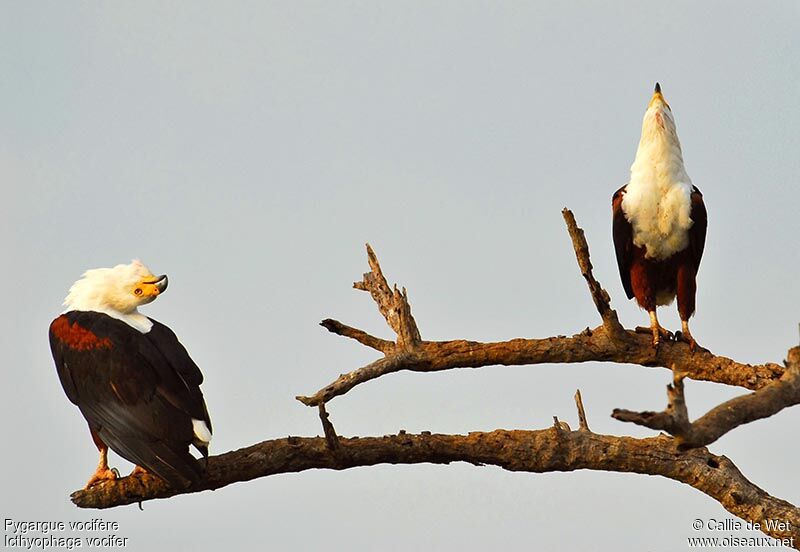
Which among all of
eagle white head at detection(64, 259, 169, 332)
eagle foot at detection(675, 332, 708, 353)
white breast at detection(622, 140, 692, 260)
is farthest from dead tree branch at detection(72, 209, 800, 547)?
white breast at detection(622, 140, 692, 260)

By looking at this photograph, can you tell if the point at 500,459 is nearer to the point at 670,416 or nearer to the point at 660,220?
the point at 670,416

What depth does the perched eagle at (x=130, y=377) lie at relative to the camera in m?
6.58

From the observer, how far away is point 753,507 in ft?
21.1

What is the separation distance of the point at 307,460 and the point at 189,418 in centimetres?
68

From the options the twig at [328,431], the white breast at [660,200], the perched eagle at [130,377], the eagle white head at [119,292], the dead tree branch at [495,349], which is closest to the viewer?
the twig at [328,431]

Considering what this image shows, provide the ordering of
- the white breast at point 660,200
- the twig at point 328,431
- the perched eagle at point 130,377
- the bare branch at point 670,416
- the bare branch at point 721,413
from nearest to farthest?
the bare branch at point 670,416 → the bare branch at point 721,413 → the twig at point 328,431 → the perched eagle at point 130,377 → the white breast at point 660,200

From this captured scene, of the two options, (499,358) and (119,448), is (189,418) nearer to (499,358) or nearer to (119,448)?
(119,448)

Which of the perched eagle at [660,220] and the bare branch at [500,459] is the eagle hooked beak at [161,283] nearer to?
the bare branch at [500,459]

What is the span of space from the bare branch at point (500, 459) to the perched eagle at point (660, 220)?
1580mm

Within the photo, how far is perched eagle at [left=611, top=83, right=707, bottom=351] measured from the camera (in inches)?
324

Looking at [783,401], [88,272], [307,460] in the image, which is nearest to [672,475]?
[783,401]

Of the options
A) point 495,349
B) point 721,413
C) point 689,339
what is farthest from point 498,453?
point 689,339

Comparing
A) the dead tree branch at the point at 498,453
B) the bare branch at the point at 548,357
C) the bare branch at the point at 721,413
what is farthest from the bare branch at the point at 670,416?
the bare branch at the point at 548,357

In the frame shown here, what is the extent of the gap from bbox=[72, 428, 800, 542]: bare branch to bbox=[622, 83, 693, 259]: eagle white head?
2022 millimetres
